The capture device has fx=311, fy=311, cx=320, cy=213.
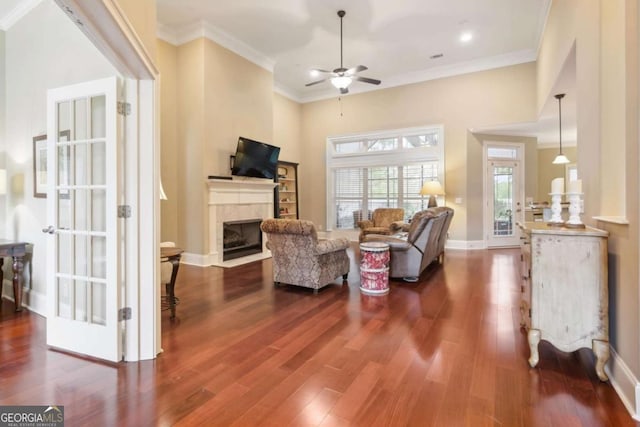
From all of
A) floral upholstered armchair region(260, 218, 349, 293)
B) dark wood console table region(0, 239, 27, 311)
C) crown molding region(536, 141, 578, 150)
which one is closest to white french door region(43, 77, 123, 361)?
dark wood console table region(0, 239, 27, 311)

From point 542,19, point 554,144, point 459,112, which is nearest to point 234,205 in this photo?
point 459,112

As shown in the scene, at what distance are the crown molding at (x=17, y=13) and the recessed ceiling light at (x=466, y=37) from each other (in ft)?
20.6

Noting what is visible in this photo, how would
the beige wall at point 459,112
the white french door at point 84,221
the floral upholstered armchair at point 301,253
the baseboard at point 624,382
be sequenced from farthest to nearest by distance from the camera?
the beige wall at point 459,112 → the floral upholstered armchair at point 301,253 → the white french door at point 84,221 → the baseboard at point 624,382

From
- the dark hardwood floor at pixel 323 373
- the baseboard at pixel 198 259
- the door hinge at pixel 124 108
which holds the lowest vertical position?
the dark hardwood floor at pixel 323 373

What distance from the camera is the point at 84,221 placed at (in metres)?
2.46

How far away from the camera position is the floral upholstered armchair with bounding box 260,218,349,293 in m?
3.87

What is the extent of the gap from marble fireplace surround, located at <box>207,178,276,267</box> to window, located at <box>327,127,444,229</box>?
2423mm

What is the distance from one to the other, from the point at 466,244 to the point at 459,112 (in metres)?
3.05

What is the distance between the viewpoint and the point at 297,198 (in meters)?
8.88

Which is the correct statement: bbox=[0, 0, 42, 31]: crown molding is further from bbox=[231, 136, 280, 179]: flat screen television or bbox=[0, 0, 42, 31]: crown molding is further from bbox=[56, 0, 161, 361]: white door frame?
bbox=[231, 136, 280, 179]: flat screen television

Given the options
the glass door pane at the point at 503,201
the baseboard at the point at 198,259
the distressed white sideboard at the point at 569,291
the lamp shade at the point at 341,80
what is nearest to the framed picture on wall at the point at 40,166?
the baseboard at the point at 198,259

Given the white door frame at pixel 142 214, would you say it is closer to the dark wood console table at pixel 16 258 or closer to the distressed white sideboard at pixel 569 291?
the dark wood console table at pixel 16 258

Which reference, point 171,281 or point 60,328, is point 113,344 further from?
point 171,281

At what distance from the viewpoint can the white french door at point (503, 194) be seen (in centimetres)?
743
